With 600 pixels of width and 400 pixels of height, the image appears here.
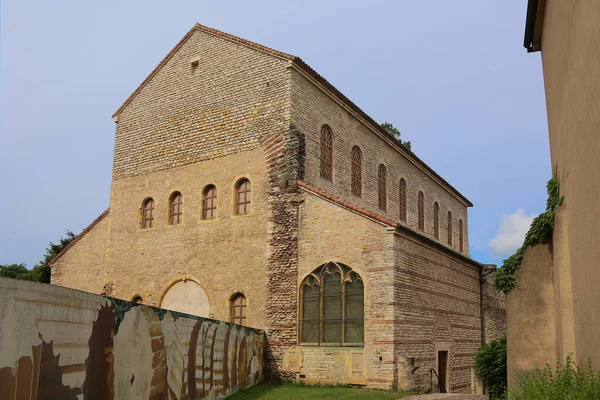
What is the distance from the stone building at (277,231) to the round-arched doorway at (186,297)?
0.15 feet

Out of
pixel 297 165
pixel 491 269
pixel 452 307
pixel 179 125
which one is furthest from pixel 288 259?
pixel 491 269

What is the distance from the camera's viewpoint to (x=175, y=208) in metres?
21.0

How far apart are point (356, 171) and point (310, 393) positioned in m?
9.83

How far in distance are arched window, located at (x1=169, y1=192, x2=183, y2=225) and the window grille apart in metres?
0.99

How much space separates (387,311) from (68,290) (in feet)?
30.2

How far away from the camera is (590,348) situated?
793 cm

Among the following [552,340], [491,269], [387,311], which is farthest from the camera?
[491,269]

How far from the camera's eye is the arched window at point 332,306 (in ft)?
52.8

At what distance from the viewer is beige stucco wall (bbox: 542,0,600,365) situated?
739cm

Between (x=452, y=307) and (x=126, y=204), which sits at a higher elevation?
(x=126, y=204)

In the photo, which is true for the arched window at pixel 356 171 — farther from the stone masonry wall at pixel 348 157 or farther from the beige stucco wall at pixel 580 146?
the beige stucco wall at pixel 580 146

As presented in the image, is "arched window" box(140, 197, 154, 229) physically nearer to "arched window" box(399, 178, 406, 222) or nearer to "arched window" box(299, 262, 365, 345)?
"arched window" box(299, 262, 365, 345)

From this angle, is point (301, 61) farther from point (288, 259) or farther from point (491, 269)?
point (491, 269)

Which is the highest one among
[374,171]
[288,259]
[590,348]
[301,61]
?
[301,61]
